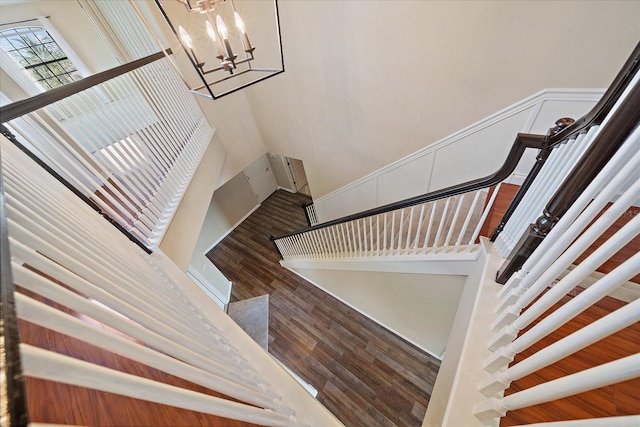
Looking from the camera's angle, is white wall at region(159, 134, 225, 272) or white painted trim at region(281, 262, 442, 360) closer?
white wall at region(159, 134, 225, 272)

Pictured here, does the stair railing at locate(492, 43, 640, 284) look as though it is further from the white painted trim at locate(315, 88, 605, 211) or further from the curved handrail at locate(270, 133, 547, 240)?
the white painted trim at locate(315, 88, 605, 211)

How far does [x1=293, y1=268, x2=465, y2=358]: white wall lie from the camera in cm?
211

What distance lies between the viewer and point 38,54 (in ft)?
9.37

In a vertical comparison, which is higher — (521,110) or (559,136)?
(521,110)

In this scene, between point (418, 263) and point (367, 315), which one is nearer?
point (418, 263)

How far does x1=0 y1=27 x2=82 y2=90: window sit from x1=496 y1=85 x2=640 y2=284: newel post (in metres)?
4.95

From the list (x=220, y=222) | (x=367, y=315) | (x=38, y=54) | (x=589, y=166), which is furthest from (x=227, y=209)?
(x=589, y=166)

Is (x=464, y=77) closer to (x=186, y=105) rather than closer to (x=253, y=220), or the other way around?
(x=186, y=105)

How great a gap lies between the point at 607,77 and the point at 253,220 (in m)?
6.44

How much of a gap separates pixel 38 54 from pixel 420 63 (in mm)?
4571

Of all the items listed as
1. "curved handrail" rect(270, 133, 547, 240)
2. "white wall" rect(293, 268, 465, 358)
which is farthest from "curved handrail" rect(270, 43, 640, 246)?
"white wall" rect(293, 268, 465, 358)

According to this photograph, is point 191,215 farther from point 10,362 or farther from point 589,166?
point 589,166

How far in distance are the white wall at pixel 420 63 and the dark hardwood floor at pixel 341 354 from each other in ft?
7.85

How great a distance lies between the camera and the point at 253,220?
6582mm
